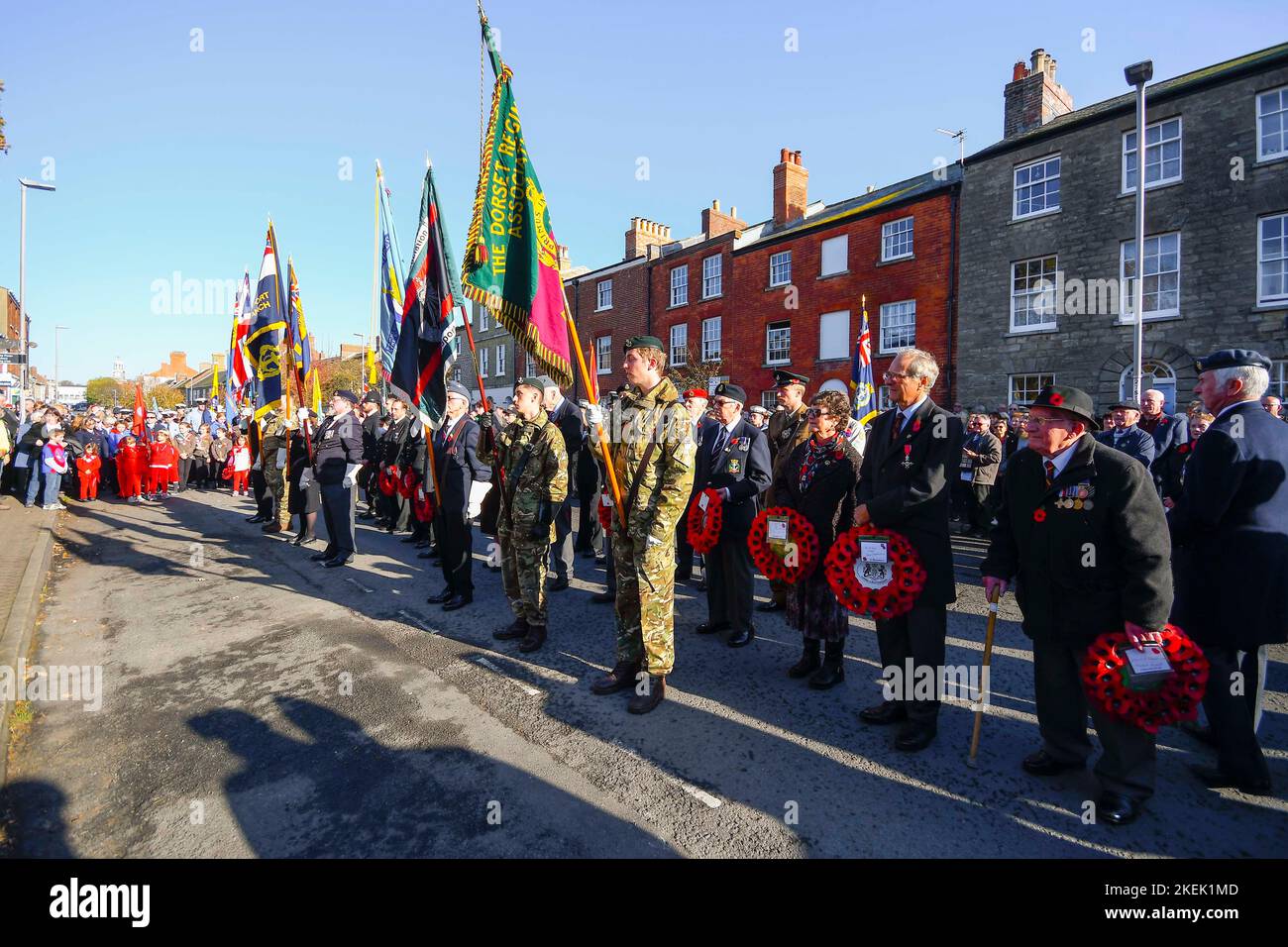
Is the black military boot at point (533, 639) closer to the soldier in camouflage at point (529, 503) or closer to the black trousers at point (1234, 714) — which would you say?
the soldier in camouflage at point (529, 503)

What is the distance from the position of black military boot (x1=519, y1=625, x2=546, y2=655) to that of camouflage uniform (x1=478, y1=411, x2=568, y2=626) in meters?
0.05

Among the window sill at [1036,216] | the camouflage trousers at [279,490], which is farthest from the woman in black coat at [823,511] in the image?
the window sill at [1036,216]

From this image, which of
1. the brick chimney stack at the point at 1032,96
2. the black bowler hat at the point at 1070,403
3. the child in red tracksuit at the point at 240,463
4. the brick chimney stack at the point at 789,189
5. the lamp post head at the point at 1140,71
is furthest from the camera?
the brick chimney stack at the point at 789,189

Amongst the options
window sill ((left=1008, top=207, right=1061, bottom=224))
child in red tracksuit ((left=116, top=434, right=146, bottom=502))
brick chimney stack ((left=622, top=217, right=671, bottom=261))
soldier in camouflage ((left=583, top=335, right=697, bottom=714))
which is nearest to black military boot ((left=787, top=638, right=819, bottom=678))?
soldier in camouflage ((left=583, top=335, right=697, bottom=714))

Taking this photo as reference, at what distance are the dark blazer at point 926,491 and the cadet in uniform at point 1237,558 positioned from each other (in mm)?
1204

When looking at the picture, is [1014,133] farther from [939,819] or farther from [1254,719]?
[939,819]

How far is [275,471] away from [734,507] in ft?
29.7

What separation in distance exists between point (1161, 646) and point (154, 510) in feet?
57.2

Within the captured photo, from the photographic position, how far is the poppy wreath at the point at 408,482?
9367 millimetres

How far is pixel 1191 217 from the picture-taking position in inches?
602

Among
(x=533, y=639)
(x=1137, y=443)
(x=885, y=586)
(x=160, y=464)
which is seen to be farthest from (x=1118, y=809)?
(x=160, y=464)

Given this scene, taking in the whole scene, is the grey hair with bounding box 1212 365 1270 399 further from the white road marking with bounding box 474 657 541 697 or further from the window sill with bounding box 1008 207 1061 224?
the window sill with bounding box 1008 207 1061 224

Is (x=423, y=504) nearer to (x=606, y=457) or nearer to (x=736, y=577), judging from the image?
(x=736, y=577)
